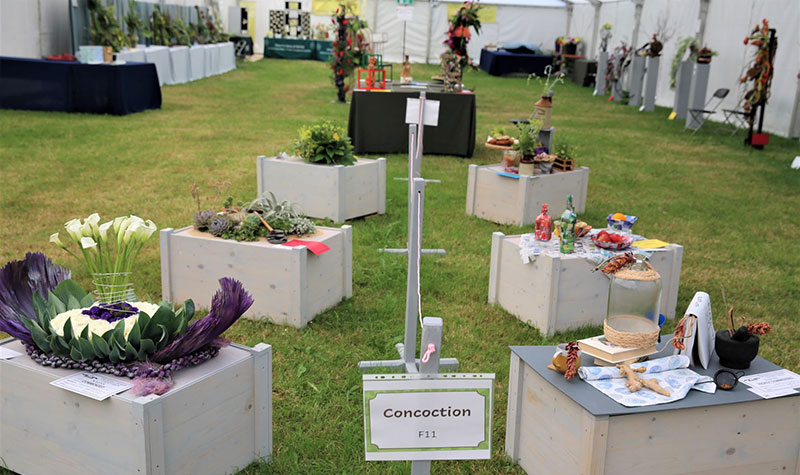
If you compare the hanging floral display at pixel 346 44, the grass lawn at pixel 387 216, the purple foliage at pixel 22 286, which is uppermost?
the hanging floral display at pixel 346 44

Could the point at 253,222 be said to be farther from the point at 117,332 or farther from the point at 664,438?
the point at 664,438

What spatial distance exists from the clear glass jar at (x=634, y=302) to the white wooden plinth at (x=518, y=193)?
3.07 m

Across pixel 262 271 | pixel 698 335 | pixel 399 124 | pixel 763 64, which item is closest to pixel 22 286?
pixel 262 271

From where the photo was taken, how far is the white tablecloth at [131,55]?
13.0 metres

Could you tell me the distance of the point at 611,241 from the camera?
389 centimetres

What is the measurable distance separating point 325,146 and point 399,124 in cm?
336

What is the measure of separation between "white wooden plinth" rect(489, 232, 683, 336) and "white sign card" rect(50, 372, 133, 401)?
2.18 m

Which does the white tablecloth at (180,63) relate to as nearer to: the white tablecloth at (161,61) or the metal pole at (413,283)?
the white tablecloth at (161,61)

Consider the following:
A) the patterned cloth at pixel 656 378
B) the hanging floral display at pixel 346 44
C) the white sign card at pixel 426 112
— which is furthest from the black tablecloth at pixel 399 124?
the patterned cloth at pixel 656 378

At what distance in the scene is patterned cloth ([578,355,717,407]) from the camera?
227 centimetres

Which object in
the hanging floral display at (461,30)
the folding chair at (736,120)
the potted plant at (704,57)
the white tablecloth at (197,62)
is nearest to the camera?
the hanging floral display at (461,30)

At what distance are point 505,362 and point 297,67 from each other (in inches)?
773

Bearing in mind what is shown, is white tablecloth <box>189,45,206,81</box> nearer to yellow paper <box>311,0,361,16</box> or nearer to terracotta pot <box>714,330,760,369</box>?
yellow paper <box>311,0,361,16</box>

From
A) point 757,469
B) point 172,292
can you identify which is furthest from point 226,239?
point 757,469
